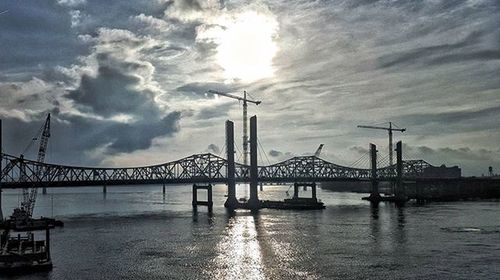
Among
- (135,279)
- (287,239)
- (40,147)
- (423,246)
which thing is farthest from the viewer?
(40,147)

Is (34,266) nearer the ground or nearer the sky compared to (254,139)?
nearer the ground

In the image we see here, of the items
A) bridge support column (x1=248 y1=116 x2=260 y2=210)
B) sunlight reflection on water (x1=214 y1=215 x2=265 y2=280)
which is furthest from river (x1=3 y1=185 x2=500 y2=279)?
bridge support column (x1=248 y1=116 x2=260 y2=210)

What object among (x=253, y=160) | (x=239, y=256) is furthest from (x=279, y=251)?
(x=253, y=160)

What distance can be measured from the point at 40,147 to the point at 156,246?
83423 mm

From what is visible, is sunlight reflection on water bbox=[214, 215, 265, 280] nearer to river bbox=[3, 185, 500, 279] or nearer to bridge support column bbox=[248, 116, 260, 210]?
river bbox=[3, 185, 500, 279]

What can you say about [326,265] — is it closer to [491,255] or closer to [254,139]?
[491,255]

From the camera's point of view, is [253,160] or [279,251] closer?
[279,251]

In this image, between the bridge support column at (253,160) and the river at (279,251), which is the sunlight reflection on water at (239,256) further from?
the bridge support column at (253,160)

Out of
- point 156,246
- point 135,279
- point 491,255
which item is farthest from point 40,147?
point 491,255

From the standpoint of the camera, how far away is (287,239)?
96.9 m

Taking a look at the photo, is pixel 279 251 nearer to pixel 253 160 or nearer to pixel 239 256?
pixel 239 256

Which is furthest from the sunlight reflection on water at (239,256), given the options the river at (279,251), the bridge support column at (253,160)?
the bridge support column at (253,160)

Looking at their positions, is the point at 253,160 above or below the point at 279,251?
above

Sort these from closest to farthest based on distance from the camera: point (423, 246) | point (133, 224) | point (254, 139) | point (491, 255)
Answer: point (491, 255)
point (423, 246)
point (133, 224)
point (254, 139)
